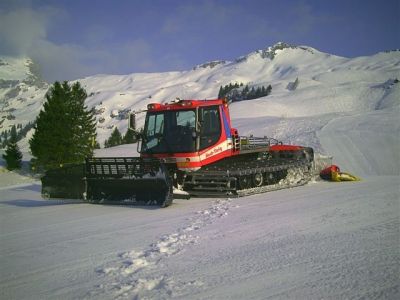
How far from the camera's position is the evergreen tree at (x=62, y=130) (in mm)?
33562

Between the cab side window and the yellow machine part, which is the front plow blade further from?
the yellow machine part

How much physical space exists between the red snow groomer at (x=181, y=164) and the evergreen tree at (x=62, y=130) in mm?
23302

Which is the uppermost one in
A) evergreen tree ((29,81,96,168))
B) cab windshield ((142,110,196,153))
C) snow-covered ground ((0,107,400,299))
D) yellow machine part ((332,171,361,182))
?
evergreen tree ((29,81,96,168))

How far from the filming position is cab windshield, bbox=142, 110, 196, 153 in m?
10.4

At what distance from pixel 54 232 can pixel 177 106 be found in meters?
5.07

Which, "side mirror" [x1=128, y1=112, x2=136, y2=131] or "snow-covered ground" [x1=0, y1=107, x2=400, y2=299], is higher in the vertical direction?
"side mirror" [x1=128, y1=112, x2=136, y2=131]

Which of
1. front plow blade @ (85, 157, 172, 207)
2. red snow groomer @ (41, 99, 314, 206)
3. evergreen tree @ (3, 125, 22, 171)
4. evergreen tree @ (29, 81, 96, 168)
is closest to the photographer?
front plow blade @ (85, 157, 172, 207)

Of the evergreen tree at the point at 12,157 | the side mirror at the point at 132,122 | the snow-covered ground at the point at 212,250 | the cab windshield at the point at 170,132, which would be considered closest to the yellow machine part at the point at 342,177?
the snow-covered ground at the point at 212,250

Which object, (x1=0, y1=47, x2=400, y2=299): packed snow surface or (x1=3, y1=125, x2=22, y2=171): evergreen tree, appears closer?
(x1=0, y1=47, x2=400, y2=299): packed snow surface

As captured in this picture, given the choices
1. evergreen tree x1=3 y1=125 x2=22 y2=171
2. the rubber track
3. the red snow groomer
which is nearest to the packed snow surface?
the rubber track

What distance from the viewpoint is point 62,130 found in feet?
111

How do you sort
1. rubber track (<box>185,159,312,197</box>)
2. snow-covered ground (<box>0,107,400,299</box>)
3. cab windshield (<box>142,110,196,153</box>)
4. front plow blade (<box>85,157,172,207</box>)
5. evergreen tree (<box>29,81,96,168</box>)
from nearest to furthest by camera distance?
snow-covered ground (<box>0,107,400,299</box>) → front plow blade (<box>85,157,172,207</box>) → rubber track (<box>185,159,312,197</box>) → cab windshield (<box>142,110,196,153</box>) → evergreen tree (<box>29,81,96,168</box>)

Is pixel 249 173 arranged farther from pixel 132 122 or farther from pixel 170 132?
pixel 132 122

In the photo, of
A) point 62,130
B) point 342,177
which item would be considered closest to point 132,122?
point 342,177
